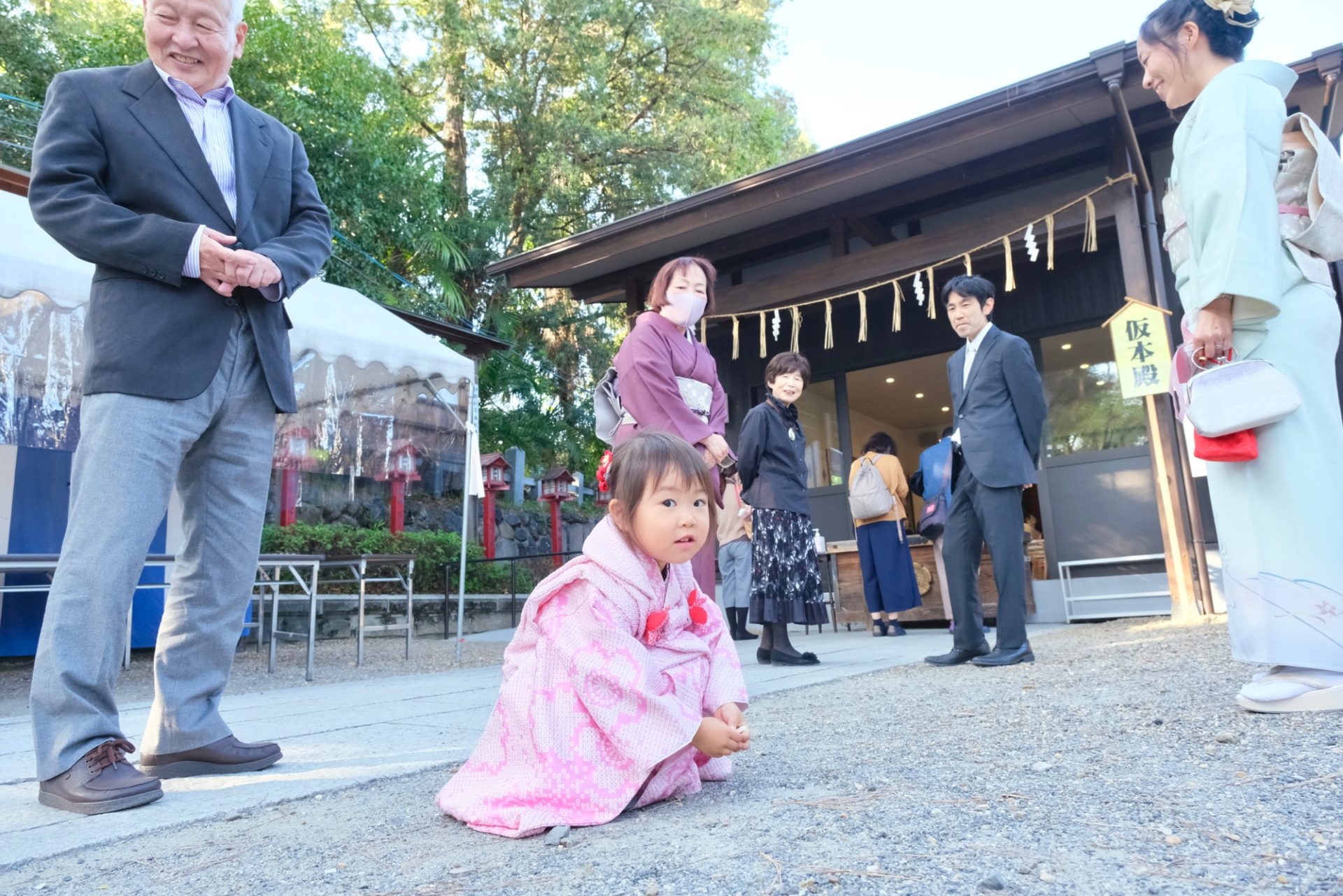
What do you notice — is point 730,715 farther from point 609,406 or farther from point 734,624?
point 734,624

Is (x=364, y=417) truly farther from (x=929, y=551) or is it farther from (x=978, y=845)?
(x=978, y=845)

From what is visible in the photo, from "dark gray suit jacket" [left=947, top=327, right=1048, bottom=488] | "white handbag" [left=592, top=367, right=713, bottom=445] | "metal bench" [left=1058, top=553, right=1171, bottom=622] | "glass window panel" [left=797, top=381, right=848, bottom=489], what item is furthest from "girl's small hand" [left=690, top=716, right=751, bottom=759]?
"glass window panel" [left=797, top=381, right=848, bottom=489]

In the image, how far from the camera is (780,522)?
4.59m

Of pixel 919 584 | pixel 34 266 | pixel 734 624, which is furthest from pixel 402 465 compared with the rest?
pixel 919 584

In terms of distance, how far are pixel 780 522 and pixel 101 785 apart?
3269 millimetres

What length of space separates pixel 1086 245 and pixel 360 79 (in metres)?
12.0

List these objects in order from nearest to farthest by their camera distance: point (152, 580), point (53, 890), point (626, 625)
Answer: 1. point (53, 890)
2. point (626, 625)
3. point (152, 580)

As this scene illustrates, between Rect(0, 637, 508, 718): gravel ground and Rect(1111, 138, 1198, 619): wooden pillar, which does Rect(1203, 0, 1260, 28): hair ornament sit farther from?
Rect(0, 637, 508, 718): gravel ground

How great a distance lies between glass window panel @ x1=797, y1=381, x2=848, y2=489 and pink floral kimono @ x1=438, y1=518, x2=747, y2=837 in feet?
25.6

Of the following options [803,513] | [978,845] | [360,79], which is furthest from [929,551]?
[360,79]

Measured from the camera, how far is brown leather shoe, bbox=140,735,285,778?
2.11m

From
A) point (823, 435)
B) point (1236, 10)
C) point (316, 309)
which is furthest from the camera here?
point (823, 435)

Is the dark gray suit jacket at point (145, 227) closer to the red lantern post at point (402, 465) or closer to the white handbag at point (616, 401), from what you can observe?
the white handbag at point (616, 401)

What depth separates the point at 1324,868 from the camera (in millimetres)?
1122
